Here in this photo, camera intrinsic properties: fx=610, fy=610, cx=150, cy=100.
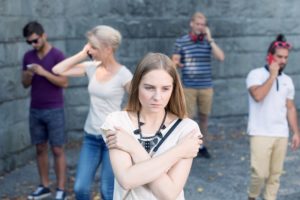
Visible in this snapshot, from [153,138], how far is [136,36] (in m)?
6.23

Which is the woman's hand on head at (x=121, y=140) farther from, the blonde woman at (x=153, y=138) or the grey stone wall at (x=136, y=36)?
the grey stone wall at (x=136, y=36)

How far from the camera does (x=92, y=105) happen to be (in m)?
5.22

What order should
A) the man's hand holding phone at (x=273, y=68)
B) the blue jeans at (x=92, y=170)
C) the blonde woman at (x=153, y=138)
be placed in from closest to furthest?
the blonde woman at (x=153, y=138), the blue jeans at (x=92, y=170), the man's hand holding phone at (x=273, y=68)

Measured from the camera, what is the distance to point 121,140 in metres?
2.96

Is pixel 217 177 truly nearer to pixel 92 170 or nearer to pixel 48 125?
pixel 48 125

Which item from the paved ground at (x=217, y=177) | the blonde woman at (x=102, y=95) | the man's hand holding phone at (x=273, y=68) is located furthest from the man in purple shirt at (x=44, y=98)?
the man's hand holding phone at (x=273, y=68)

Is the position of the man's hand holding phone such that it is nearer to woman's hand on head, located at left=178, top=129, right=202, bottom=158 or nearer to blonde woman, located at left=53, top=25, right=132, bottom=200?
blonde woman, located at left=53, top=25, right=132, bottom=200

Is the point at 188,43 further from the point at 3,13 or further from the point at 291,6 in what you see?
the point at 291,6

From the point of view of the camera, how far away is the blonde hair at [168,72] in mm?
3059

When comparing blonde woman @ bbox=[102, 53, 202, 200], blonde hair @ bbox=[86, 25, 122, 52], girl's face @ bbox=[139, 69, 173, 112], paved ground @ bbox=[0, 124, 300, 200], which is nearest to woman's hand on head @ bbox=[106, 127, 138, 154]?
blonde woman @ bbox=[102, 53, 202, 200]

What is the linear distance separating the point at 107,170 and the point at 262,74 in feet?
5.60

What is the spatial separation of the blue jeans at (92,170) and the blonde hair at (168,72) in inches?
74.6

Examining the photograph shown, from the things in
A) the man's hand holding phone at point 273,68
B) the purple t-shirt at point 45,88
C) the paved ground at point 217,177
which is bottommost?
the paved ground at point 217,177

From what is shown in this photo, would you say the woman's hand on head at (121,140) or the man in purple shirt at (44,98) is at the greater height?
the woman's hand on head at (121,140)
